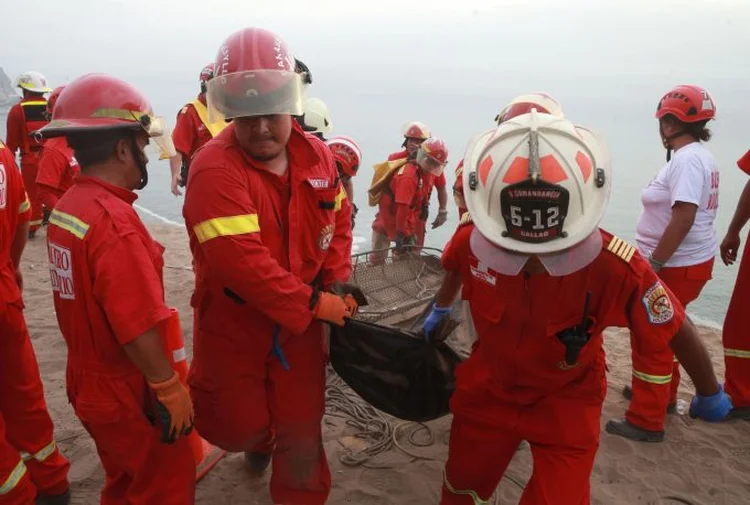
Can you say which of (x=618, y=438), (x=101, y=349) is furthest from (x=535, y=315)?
(x=618, y=438)

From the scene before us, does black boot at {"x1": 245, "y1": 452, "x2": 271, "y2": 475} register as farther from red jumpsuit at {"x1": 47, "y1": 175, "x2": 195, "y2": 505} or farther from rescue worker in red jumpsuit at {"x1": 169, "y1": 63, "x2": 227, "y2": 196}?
rescue worker in red jumpsuit at {"x1": 169, "y1": 63, "x2": 227, "y2": 196}

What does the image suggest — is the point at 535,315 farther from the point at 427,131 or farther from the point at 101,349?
the point at 427,131

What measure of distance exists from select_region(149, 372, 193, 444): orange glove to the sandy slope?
1.08m

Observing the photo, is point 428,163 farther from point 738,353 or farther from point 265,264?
point 265,264

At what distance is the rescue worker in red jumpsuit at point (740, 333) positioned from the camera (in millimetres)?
3844

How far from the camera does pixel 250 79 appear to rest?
7.34ft

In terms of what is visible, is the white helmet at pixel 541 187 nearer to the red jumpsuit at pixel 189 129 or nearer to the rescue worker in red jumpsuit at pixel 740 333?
the rescue worker in red jumpsuit at pixel 740 333

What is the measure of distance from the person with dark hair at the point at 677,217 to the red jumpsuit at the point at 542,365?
159 centimetres

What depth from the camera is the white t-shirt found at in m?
3.50

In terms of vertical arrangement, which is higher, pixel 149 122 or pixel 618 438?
pixel 149 122

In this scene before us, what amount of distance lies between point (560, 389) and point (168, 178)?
17.2 meters

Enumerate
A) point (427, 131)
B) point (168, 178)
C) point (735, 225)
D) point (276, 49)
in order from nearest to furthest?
point (276, 49)
point (735, 225)
point (427, 131)
point (168, 178)

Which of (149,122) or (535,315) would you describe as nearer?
(535,315)

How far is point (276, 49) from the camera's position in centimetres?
231
